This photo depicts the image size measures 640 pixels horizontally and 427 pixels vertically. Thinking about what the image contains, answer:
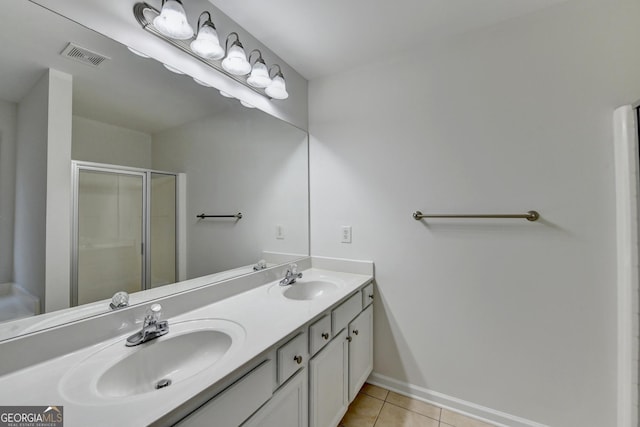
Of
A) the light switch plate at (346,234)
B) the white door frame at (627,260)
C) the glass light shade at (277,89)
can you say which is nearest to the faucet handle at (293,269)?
the light switch plate at (346,234)

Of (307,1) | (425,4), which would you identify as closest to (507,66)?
(425,4)

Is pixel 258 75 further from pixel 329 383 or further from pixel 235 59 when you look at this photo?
pixel 329 383

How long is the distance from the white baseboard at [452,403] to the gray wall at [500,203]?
24mm

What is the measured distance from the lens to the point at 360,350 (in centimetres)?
160

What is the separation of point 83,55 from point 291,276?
1.39 metres

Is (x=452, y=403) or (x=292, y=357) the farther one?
(x=452, y=403)

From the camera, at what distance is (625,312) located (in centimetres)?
115

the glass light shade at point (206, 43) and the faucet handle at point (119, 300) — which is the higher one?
the glass light shade at point (206, 43)

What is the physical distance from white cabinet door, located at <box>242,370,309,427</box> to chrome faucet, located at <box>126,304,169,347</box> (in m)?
0.45

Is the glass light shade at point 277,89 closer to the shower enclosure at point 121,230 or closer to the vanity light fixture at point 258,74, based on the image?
the vanity light fixture at point 258,74

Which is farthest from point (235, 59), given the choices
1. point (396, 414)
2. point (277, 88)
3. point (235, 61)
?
point (396, 414)

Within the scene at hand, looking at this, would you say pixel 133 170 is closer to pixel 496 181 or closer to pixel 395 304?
pixel 395 304

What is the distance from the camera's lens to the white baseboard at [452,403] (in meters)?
1.42

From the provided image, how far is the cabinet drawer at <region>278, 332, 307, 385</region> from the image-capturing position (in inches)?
37.0
